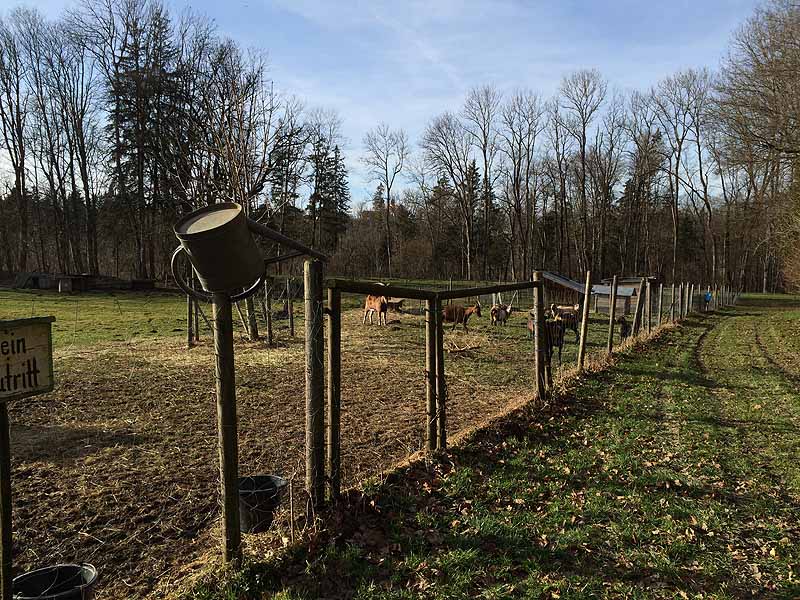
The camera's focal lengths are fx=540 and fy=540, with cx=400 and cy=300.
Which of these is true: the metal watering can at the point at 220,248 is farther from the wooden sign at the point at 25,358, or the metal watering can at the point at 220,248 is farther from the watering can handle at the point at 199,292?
the wooden sign at the point at 25,358

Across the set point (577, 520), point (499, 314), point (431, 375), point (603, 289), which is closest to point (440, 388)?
point (431, 375)

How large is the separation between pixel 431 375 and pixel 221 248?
255cm

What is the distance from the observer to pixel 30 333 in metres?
2.46

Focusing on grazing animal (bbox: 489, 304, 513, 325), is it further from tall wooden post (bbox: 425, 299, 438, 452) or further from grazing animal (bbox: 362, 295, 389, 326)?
tall wooden post (bbox: 425, 299, 438, 452)

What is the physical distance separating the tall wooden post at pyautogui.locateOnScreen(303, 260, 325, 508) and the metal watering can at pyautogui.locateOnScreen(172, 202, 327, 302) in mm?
476

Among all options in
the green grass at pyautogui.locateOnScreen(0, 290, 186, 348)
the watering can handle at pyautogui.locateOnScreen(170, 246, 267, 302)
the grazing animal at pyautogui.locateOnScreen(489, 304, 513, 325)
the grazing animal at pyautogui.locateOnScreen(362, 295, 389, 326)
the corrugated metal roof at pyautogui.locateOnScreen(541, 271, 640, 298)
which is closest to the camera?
the watering can handle at pyautogui.locateOnScreen(170, 246, 267, 302)

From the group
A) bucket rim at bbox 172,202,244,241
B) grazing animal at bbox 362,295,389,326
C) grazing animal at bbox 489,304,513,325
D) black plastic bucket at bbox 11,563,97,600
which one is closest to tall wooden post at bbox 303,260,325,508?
bucket rim at bbox 172,202,244,241

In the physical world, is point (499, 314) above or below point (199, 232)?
below

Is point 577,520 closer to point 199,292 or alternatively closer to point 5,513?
point 199,292

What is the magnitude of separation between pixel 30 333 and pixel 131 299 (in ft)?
A: 81.4

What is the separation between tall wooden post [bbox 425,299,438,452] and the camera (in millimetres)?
4777

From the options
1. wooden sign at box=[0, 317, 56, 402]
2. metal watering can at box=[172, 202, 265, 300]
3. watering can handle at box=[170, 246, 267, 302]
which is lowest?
wooden sign at box=[0, 317, 56, 402]

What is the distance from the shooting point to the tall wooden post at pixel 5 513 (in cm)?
238

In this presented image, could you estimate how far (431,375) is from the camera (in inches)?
189
